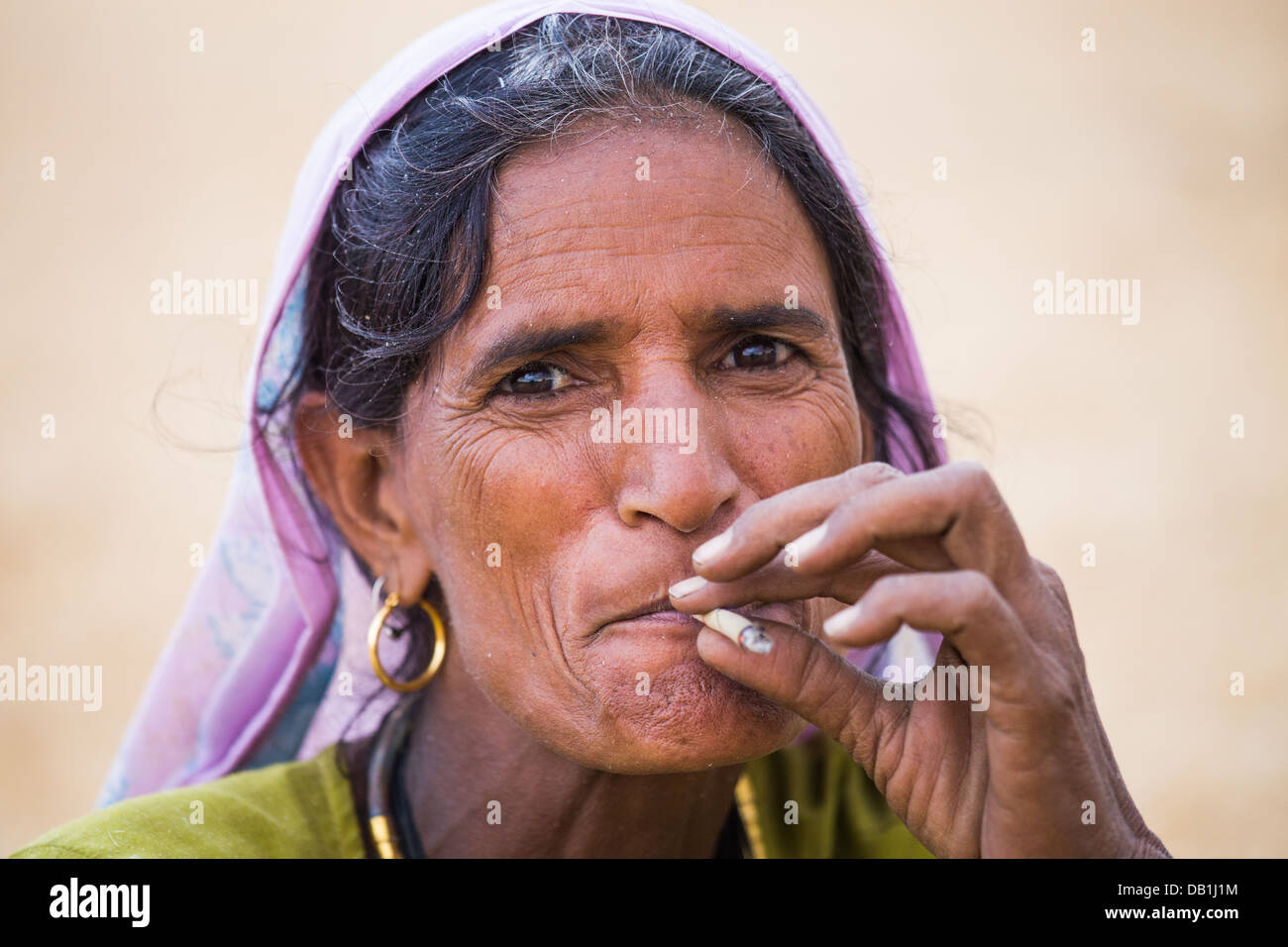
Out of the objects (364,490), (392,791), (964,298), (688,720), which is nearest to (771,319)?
(688,720)

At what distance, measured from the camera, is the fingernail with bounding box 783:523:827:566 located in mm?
2041

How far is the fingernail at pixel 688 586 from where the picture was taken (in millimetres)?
2201

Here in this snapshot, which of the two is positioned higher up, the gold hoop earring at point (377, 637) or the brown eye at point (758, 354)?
the brown eye at point (758, 354)

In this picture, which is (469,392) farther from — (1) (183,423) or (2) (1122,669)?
(1) (183,423)

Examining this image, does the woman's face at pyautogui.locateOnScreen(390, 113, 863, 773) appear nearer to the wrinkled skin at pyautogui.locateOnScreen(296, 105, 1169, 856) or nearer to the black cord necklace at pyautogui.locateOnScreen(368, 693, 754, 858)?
the wrinkled skin at pyautogui.locateOnScreen(296, 105, 1169, 856)

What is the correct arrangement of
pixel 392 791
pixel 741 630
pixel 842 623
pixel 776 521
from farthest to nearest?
pixel 392 791
pixel 741 630
pixel 776 521
pixel 842 623

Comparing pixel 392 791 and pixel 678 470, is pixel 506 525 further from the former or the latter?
pixel 392 791

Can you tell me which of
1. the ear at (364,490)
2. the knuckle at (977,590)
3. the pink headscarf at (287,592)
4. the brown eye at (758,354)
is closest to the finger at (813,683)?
the knuckle at (977,590)

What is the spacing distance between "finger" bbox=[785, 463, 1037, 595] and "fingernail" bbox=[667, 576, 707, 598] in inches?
7.1

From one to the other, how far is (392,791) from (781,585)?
1339 millimetres

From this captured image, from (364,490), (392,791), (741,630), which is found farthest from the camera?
(392,791)

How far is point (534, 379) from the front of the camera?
2611 mm

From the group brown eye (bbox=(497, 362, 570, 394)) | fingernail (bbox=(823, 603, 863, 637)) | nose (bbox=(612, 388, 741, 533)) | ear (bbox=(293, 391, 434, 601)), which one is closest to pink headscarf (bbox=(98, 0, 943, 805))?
ear (bbox=(293, 391, 434, 601))

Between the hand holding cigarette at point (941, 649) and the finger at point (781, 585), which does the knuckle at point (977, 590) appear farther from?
the finger at point (781, 585)
